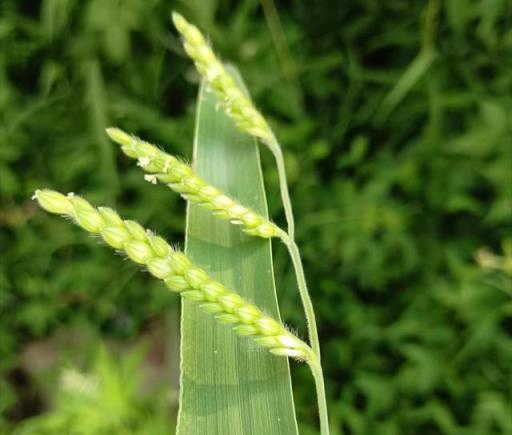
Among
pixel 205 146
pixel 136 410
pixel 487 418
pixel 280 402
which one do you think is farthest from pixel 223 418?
pixel 136 410

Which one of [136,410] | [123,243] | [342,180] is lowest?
[136,410]

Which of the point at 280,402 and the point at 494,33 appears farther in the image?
the point at 494,33

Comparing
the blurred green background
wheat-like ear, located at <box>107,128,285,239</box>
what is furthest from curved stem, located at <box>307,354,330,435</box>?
the blurred green background

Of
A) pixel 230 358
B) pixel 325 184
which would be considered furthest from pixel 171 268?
pixel 325 184

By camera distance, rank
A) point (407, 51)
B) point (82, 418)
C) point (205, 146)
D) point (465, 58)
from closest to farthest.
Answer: point (205, 146), point (82, 418), point (465, 58), point (407, 51)

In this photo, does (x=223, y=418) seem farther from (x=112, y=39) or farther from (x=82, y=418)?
(x=112, y=39)

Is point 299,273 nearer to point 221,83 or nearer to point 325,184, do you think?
point 221,83

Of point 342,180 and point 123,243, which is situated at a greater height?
point 123,243

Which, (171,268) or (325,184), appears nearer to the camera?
(171,268)
